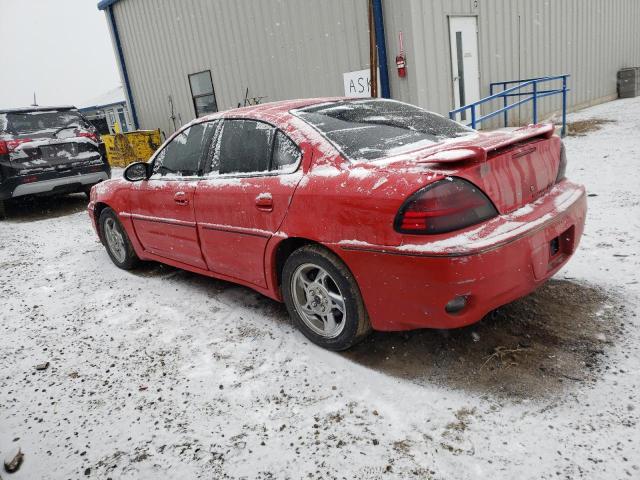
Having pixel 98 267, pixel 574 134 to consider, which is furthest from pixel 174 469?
pixel 574 134

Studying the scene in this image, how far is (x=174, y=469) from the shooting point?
205cm

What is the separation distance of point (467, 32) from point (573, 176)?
4.04 m

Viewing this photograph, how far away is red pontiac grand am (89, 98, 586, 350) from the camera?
2178mm

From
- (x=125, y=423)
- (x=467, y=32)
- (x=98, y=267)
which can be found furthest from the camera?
(x=467, y=32)

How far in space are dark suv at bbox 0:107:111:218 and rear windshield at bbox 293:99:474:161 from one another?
6.23 m

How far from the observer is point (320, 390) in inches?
97.6

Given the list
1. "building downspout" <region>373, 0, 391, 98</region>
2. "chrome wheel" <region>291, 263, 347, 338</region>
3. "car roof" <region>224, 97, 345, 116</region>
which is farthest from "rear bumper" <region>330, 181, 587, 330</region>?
"building downspout" <region>373, 0, 391, 98</region>

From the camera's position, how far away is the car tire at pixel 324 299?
2.56 metres

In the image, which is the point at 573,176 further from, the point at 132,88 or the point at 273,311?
the point at 132,88

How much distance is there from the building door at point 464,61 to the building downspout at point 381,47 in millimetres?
1288

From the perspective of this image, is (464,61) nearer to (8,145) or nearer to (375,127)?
(375,127)

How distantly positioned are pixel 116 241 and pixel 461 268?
3.80 m

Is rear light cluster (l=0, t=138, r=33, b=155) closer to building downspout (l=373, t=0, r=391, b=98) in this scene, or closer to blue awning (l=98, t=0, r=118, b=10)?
building downspout (l=373, t=0, r=391, b=98)

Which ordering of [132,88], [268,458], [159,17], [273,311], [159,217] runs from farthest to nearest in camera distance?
[132,88] < [159,17] < [159,217] < [273,311] < [268,458]
